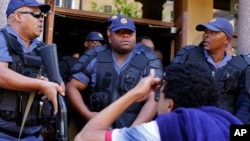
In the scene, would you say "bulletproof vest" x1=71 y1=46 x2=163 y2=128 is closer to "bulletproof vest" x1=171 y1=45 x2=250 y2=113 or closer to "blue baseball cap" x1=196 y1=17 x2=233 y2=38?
"bulletproof vest" x1=171 y1=45 x2=250 y2=113

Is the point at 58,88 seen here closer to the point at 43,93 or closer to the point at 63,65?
the point at 43,93

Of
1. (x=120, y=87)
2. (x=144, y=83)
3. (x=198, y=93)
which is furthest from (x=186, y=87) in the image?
(x=120, y=87)

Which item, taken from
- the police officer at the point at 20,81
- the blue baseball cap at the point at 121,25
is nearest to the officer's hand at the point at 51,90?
the police officer at the point at 20,81

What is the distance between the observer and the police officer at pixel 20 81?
3.16 metres

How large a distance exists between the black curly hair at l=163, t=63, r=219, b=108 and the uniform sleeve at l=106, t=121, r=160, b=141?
20 centimetres

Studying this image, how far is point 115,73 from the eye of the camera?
14.0ft

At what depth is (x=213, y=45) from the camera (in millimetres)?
4492

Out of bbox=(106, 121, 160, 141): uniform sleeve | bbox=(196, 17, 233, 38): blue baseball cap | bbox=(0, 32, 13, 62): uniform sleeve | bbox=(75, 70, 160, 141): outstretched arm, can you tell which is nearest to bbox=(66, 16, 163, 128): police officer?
bbox=(196, 17, 233, 38): blue baseball cap

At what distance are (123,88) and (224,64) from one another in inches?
39.4

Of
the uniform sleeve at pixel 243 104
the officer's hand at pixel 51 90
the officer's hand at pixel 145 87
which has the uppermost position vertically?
the officer's hand at pixel 145 87

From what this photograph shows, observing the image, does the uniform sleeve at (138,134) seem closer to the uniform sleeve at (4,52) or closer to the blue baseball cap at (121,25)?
the uniform sleeve at (4,52)

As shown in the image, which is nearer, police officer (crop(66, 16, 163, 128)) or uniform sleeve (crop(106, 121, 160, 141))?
uniform sleeve (crop(106, 121, 160, 141))

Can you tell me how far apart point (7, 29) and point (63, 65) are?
6.17 feet

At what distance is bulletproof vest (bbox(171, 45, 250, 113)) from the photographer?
13.7 ft
